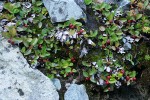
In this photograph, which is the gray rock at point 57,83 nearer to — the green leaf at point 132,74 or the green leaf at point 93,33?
the green leaf at point 93,33

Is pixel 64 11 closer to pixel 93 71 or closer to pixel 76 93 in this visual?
pixel 93 71

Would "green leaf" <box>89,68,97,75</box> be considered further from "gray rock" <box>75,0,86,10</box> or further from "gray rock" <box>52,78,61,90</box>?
"gray rock" <box>75,0,86,10</box>

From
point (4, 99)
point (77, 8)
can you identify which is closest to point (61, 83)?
point (4, 99)

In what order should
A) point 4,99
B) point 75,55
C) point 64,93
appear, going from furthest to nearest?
point 75,55 < point 64,93 < point 4,99

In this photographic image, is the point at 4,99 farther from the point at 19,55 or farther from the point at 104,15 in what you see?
the point at 104,15

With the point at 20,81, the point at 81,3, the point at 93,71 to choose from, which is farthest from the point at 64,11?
the point at 20,81

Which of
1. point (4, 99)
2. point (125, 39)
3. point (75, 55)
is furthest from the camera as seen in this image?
point (125, 39)

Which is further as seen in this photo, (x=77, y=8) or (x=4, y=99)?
(x=77, y=8)
